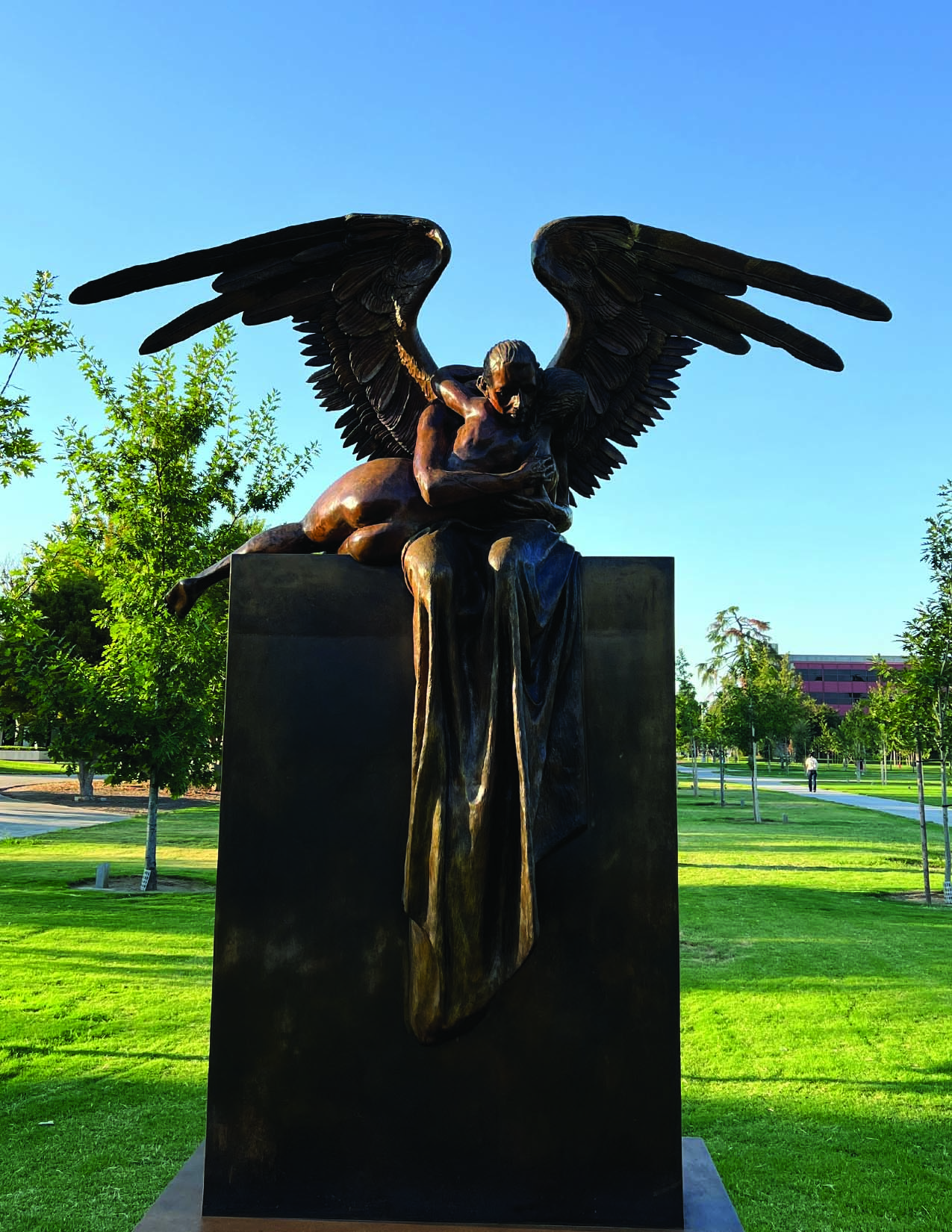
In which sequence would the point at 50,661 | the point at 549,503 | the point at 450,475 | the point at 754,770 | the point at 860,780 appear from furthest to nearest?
the point at 860,780
the point at 754,770
the point at 50,661
the point at 549,503
the point at 450,475

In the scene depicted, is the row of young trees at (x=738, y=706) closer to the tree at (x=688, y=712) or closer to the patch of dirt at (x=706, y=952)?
the tree at (x=688, y=712)

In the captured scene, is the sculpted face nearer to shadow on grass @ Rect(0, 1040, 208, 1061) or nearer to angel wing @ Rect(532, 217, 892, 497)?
angel wing @ Rect(532, 217, 892, 497)

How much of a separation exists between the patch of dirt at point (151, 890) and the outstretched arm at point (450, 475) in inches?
448

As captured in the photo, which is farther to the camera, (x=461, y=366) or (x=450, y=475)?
(x=461, y=366)

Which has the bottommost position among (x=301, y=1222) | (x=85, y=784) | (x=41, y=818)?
(x=41, y=818)

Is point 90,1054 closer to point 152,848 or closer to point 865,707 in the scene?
point 152,848

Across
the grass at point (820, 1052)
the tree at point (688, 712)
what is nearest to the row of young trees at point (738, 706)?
the tree at point (688, 712)

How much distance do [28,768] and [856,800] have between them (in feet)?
120

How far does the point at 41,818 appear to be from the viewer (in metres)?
24.8

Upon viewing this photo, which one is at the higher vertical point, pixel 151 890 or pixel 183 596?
pixel 183 596

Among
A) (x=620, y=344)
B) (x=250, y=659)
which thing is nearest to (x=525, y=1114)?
(x=250, y=659)

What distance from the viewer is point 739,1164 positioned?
531cm

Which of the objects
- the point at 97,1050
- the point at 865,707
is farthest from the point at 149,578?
the point at 865,707

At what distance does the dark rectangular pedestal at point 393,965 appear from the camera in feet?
10.8
